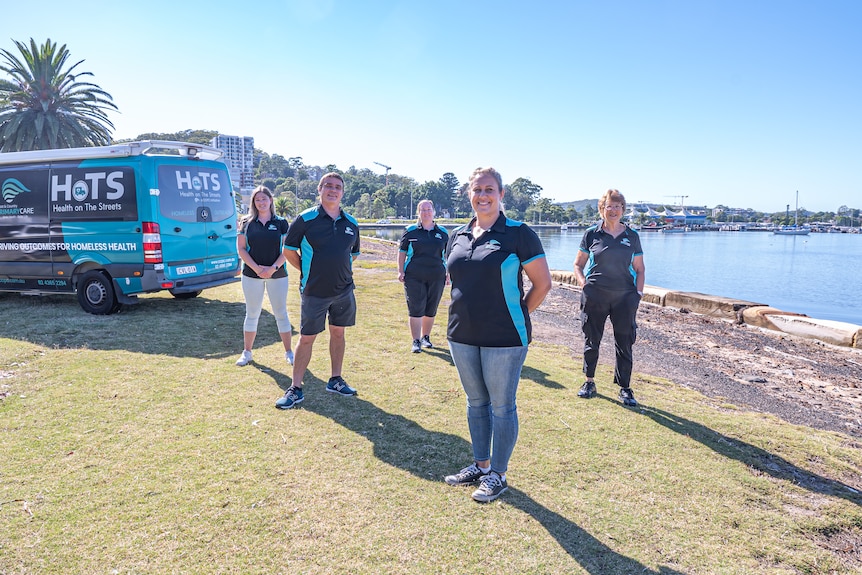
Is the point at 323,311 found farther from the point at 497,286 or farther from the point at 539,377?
the point at 539,377

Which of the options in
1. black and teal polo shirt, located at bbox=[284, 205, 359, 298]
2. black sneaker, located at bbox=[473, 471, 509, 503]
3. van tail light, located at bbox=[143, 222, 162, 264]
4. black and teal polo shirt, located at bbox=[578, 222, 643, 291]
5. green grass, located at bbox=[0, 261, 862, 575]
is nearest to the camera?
green grass, located at bbox=[0, 261, 862, 575]

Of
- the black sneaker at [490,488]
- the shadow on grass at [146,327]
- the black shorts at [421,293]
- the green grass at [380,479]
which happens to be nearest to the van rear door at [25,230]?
the shadow on grass at [146,327]

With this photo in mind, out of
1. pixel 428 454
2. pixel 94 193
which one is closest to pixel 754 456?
pixel 428 454

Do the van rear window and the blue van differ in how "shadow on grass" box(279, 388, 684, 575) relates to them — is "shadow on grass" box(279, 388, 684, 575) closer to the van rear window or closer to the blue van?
the blue van

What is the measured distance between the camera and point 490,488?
307 centimetres

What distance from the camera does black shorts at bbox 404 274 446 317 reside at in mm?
A: 6441

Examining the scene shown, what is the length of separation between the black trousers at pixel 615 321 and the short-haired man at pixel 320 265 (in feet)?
7.80

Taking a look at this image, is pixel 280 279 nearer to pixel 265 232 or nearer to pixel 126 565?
pixel 265 232

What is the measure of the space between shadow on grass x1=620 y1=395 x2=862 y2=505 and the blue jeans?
203 cm

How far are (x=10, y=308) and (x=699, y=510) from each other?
10323mm

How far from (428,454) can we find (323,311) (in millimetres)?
1595

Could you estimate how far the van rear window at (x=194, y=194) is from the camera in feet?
24.0

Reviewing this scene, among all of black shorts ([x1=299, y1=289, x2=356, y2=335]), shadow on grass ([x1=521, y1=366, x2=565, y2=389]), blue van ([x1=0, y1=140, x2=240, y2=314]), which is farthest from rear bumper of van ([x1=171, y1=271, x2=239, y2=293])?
shadow on grass ([x1=521, y1=366, x2=565, y2=389])

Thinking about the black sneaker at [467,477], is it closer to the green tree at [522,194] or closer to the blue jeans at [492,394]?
Result: the blue jeans at [492,394]
